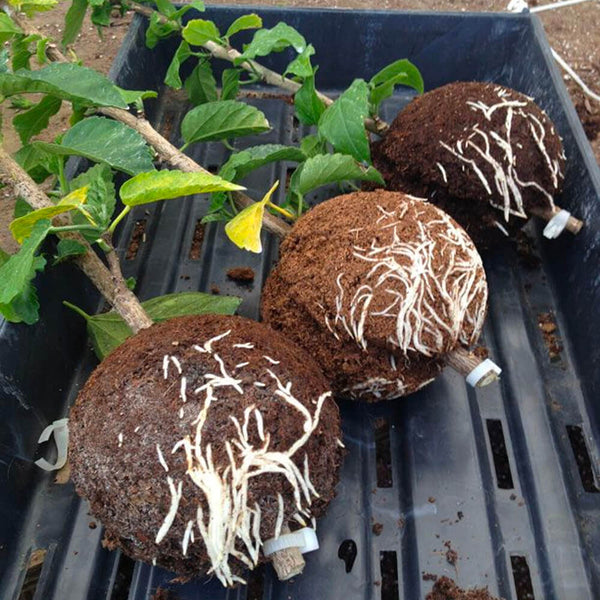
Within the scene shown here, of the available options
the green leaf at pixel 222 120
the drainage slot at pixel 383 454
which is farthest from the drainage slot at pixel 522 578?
the green leaf at pixel 222 120

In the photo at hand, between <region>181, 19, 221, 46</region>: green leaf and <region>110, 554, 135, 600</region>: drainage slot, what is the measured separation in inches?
44.3

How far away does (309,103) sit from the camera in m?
1.30

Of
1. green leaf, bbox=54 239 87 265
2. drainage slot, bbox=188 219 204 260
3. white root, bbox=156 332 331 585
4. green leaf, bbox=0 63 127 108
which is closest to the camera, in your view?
white root, bbox=156 332 331 585

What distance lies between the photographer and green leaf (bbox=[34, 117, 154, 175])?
0.92 meters

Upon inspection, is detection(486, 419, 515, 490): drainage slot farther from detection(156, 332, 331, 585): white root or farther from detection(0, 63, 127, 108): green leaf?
detection(0, 63, 127, 108): green leaf

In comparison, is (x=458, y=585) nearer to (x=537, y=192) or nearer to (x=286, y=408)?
(x=286, y=408)

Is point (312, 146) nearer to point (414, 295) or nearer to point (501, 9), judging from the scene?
point (414, 295)

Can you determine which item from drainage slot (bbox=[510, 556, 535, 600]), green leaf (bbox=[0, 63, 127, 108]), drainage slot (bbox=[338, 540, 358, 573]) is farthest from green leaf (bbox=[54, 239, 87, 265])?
drainage slot (bbox=[510, 556, 535, 600])

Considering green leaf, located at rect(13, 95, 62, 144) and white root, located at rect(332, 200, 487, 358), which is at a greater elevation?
green leaf, located at rect(13, 95, 62, 144)

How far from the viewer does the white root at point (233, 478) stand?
2.49 feet

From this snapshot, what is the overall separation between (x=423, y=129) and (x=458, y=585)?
2.84ft

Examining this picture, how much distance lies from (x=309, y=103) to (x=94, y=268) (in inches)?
23.5

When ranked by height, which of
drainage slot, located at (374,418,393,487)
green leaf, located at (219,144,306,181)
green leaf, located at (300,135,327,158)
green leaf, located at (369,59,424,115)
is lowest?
drainage slot, located at (374,418,393,487)


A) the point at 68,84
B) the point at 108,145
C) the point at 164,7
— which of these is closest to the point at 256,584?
the point at 108,145
